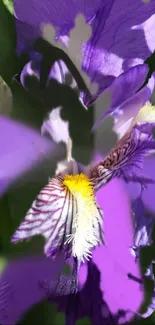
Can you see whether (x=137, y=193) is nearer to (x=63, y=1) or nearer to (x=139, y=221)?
(x=139, y=221)

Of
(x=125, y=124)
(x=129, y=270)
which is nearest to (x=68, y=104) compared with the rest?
(x=125, y=124)

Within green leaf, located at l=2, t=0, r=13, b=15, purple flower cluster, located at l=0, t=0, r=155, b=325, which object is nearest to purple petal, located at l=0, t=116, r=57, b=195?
purple flower cluster, located at l=0, t=0, r=155, b=325

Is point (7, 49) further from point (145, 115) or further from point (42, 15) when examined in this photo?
point (145, 115)

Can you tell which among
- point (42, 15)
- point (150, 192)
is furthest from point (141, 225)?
point (42, 15)

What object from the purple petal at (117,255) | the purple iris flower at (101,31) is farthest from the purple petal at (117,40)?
the purple petal at (117,255)

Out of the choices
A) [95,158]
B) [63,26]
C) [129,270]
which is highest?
[63,26]

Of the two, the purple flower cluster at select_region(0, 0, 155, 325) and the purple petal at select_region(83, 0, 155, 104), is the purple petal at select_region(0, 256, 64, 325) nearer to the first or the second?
the purple flower cluster at select_region(0, 0, 155, 325)

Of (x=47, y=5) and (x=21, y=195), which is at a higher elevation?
(x=47, y=5)
